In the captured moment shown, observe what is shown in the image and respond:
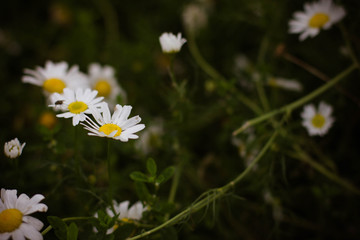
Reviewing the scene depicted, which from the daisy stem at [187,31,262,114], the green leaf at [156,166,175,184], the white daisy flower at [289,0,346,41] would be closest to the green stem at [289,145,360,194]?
the daisy stem at [187,31,262,114]

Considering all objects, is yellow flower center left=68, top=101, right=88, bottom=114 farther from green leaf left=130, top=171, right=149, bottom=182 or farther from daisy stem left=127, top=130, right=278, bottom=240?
daisy stem left=127, top=130, right=278, bottom=240

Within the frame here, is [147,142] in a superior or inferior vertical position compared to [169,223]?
superior

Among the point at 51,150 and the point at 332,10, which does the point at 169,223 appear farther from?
the point at 332,10

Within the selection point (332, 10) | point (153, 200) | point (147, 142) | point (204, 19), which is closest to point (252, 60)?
point (204, 19)

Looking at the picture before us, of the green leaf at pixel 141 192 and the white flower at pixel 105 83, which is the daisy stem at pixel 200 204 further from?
the white flower at pixel 105 83

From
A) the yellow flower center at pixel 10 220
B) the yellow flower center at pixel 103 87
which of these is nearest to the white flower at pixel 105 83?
the yellow flower center at pixel 103 87
